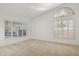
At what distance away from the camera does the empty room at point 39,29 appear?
248 centimetres

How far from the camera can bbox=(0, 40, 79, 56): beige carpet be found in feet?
8.26

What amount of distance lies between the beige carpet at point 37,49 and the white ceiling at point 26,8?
66 centimetres

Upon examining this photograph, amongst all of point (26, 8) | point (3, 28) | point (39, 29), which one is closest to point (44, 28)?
point (39, 29)

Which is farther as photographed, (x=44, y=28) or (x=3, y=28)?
(x=44, y=28)

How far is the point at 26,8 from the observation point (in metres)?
2.56

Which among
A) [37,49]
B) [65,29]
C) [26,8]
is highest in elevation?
[26,8]

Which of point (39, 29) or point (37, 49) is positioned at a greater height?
point (39, 29)

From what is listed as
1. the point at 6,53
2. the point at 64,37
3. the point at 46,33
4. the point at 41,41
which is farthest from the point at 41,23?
the point at 6,53

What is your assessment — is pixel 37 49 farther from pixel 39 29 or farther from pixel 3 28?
pixel 3 28

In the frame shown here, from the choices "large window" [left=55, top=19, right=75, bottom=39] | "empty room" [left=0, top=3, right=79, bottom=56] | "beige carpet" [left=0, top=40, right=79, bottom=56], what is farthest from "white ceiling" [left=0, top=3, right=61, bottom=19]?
"beige carpet" [left=0, top=40, right=79, bottom=56]

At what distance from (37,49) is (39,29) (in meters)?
0.48

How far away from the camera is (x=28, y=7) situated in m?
2.55

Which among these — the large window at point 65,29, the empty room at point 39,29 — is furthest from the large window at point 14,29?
the large window at point 65,29

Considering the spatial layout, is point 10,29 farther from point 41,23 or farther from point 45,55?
point 45,55
